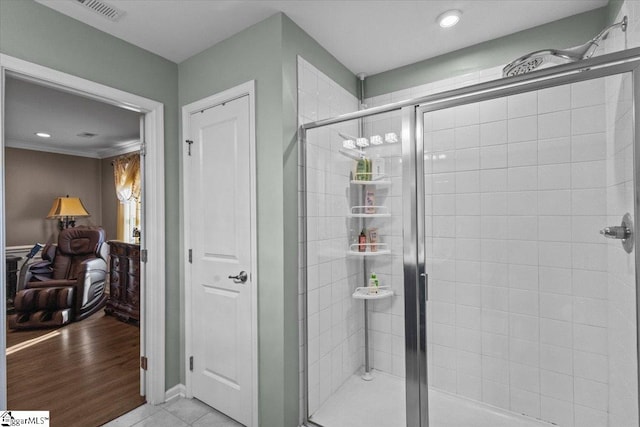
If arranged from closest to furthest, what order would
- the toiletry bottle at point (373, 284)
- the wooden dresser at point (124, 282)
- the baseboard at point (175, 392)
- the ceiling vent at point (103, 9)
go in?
the ceiling vent at point (103, 9) → the toiletry bottle at point (373, 284) → the baseboard at point (175, 392) → the wooden dresser at point (124, 282)

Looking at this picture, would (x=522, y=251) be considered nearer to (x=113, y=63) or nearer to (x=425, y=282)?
(x=425, y=282)

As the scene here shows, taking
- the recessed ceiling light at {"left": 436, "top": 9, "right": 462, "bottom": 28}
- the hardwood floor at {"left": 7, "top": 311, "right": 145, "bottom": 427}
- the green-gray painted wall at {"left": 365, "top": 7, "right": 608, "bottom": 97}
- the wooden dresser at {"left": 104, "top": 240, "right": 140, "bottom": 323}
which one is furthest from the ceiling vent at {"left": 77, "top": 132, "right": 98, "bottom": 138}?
the recessed ceiling light at {"left": 436, "top": 9, "right": 462, "bottom": 28}

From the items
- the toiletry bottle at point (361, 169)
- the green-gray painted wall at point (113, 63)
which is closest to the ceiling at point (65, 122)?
the green-gray painted wall at point (113, 63)

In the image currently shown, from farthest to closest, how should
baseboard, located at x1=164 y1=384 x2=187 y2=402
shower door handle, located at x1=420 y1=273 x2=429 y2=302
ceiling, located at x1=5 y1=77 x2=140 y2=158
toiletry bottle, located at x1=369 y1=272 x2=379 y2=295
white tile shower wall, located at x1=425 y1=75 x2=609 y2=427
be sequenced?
ceiling, located at x1=5 y1=77 x2=140 y2=158
baseboard, located at x1=164 y1=384 x2=187 y2=402
toiletry bottle, located at x1=369 y1=272 x2=379 y2=295
shower door handle, located at x1=420 y1=273 x2=429 y2=302
white tile shower wall, located at x1=425 y1=75 x2=609 y2=427

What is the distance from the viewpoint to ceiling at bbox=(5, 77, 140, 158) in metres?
3.05

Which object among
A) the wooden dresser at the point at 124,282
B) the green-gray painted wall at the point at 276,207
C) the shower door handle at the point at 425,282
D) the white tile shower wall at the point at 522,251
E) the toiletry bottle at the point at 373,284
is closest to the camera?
the white tile shower wall at the point at 522,251

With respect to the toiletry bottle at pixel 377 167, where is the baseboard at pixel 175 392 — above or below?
below

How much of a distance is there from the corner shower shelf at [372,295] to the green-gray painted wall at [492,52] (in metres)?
1.60

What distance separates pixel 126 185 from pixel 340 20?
14.5 ft

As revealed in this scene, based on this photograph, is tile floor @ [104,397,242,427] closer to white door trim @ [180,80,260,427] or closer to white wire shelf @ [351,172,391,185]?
white door trim @ [180,80,260,427]

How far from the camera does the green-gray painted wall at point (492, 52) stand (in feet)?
6.19

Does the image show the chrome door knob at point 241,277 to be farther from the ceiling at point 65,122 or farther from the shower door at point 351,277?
the ceiling at point 65,122

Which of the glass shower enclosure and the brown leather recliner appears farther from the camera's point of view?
the brown leather recliner

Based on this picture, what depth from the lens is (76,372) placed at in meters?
2.59
